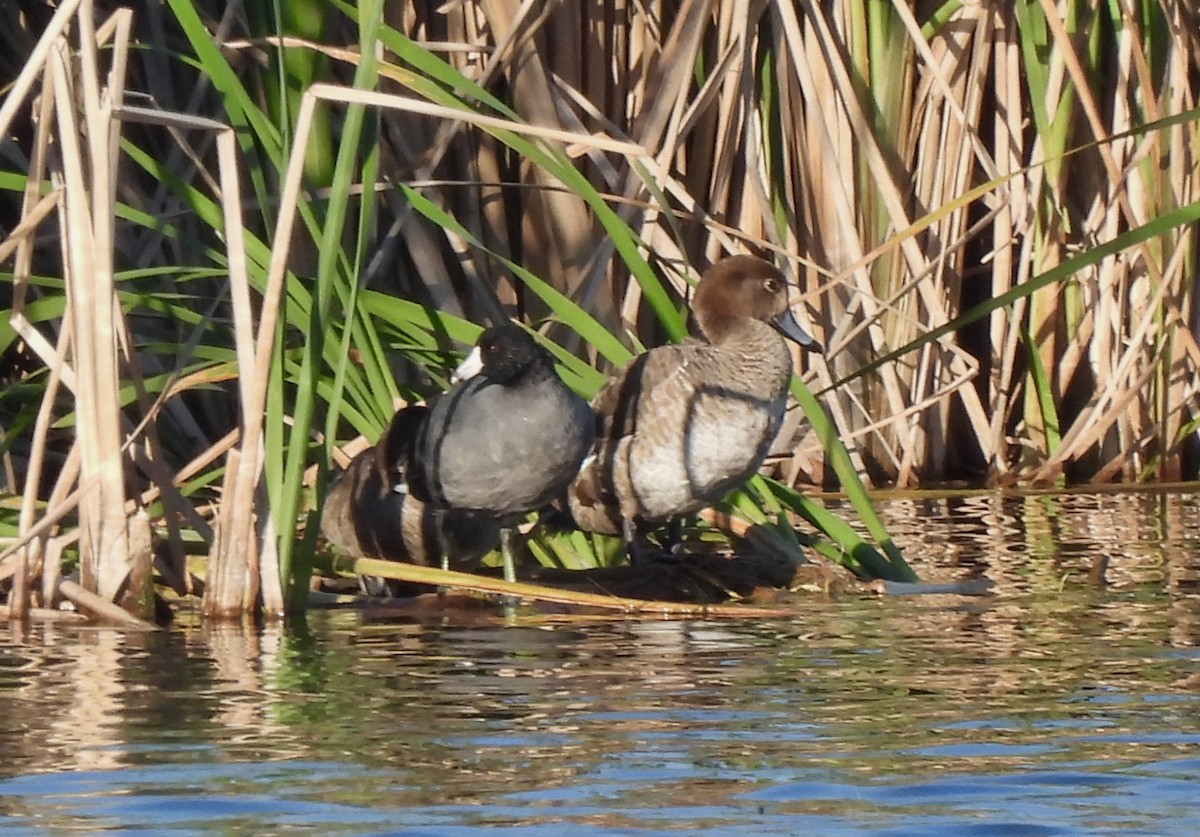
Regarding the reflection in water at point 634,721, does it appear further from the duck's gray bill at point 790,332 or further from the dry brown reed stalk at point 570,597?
the duck's gray bill at point 790,332

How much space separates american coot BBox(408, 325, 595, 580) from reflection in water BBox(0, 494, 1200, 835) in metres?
0.49

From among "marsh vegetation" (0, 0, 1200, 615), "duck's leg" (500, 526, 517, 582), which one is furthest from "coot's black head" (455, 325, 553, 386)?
"duck's leg" (500, 526, 517, 582)

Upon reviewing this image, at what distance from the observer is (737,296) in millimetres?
5641

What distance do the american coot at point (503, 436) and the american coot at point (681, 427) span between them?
10.2 inches

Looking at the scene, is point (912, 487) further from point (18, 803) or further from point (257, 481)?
point (18, 803)

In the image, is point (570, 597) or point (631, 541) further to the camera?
point (631, 541)

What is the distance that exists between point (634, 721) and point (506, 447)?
1.68 metres

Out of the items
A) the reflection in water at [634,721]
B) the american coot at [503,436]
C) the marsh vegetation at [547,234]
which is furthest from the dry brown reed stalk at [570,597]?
the american coot at [503,436]

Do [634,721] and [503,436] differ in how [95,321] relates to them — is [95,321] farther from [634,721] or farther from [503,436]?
[634,721]

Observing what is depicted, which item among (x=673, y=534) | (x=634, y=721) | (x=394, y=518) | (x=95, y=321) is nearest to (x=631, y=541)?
(x=673, y=534)

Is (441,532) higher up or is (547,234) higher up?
(547,234)

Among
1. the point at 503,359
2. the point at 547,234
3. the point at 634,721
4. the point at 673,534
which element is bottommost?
the point at 634,721

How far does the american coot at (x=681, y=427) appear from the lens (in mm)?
5227

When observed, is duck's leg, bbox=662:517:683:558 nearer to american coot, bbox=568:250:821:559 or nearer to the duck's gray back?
american coot, bbox=568:250:821:559
